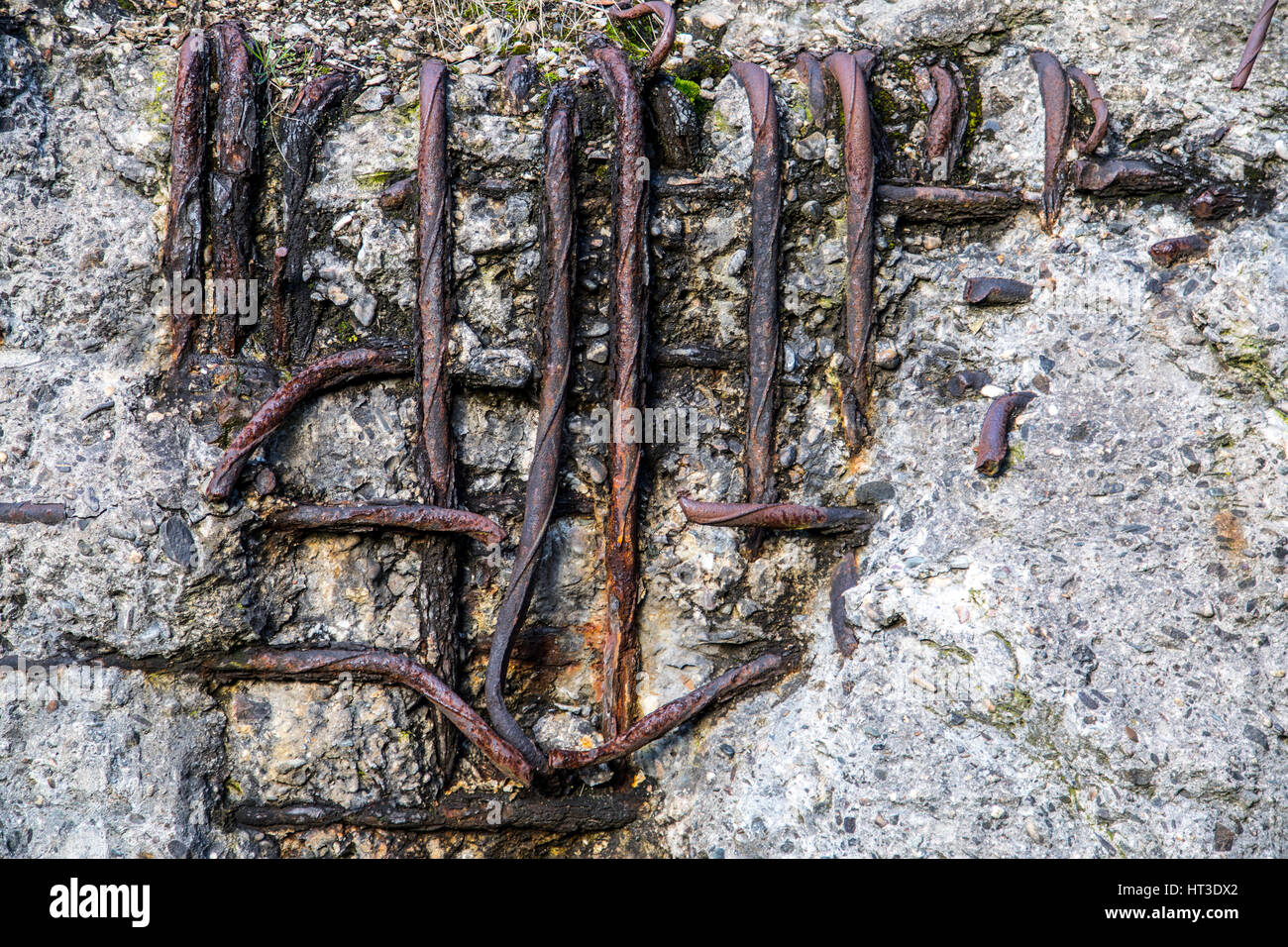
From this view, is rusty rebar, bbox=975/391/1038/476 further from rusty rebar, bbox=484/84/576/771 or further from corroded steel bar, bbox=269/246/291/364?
corroded steel bar, bbox=269/246/291/364

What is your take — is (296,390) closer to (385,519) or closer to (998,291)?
(385,519)

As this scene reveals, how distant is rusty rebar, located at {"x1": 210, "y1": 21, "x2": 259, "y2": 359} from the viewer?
6.74ft

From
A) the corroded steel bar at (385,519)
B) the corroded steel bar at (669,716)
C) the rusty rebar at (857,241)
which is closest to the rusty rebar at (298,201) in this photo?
the corroded steel bar at (385,519)

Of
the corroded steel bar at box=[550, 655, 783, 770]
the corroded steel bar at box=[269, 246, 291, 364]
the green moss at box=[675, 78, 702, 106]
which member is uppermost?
the green moss at box=[675, 78, 702, 106]

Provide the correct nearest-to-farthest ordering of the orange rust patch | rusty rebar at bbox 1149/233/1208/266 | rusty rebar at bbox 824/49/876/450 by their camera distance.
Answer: the orange rust patch → rusty rebar at bbox 1149/233/1208/266 → rusty rebar at bbox 824/49/876/450

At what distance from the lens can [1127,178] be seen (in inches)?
80.4

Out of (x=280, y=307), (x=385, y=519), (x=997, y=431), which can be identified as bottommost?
(x=385, y=519)

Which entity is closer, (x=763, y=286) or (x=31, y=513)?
(x=31, y=513)

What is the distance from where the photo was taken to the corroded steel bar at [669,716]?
2.01 metres

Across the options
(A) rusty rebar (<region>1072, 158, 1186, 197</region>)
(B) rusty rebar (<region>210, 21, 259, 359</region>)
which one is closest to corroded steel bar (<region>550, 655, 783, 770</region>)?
(B) rusty rebar (<region>210, 21, 259, 359</region>)

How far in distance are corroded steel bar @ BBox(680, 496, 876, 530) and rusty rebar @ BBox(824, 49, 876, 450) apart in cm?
22

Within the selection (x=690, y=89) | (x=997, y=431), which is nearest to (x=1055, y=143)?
(x=997, y=431)

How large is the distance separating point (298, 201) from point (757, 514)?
1.29 meters

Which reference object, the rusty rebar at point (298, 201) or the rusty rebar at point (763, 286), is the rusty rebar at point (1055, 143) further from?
the rusty rebar at point (298, 201)
